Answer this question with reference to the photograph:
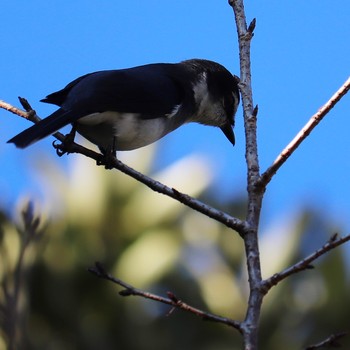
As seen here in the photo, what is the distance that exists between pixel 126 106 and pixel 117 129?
0.45ft

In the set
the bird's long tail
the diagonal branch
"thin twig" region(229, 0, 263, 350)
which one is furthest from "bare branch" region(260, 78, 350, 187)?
the bird's long tail

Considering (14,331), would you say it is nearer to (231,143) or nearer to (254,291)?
(254,291)

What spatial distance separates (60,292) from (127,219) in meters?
1.18

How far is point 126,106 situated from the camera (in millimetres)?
4609

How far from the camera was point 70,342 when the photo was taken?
870 centimetres

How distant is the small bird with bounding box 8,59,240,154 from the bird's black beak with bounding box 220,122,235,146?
0.52 m

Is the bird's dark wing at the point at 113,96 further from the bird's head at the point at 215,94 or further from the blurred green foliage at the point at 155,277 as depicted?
the blurred green foliage at the point at 155,277

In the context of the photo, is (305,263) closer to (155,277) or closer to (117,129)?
(117,129)

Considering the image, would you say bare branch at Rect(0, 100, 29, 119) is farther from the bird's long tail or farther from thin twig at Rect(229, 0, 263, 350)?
thin twig at Rect(229, 0, 263, 350)

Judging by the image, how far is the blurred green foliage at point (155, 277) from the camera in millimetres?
A: 8945

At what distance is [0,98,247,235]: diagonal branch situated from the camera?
3236 millimetres

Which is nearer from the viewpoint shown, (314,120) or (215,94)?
(314,120)

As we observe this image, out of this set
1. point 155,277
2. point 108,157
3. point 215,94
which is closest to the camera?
point 108,157

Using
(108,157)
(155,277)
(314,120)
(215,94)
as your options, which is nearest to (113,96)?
(108,157)
